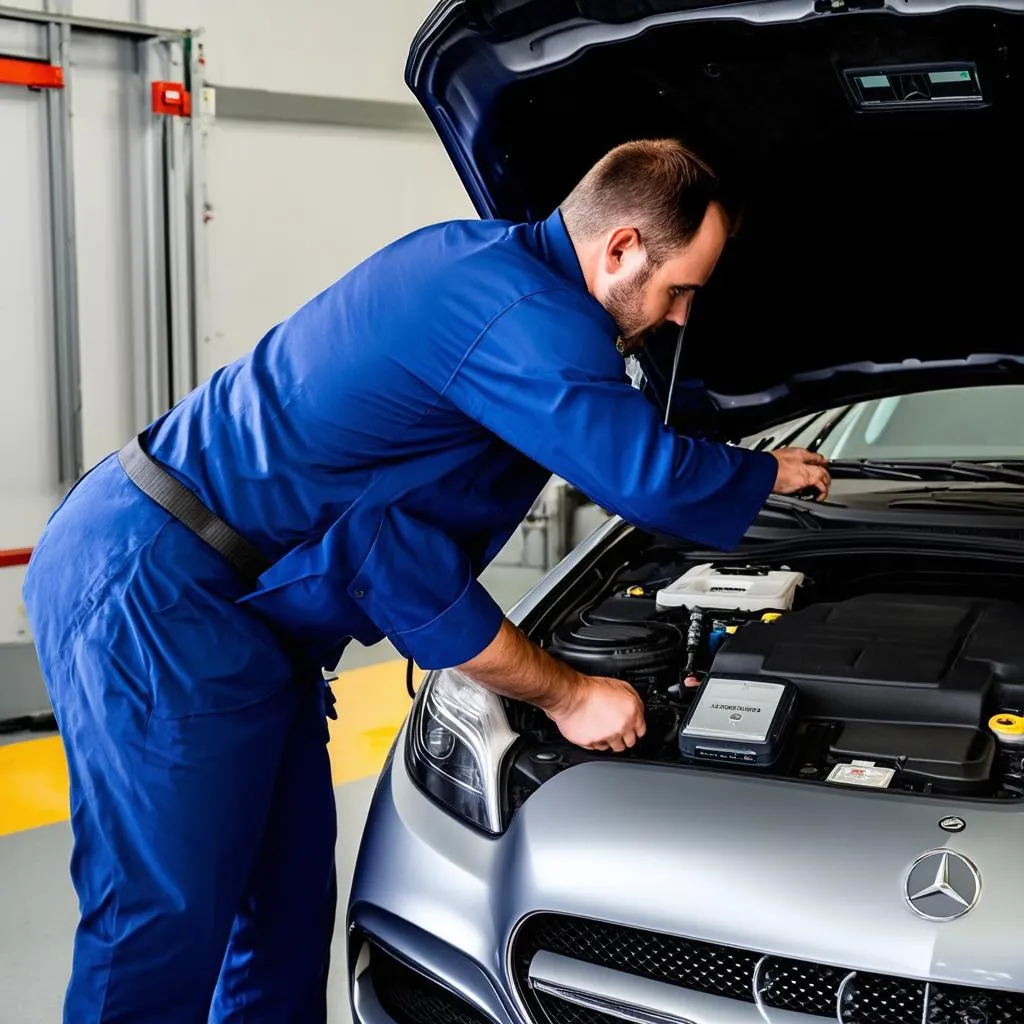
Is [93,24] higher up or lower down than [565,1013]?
higher up

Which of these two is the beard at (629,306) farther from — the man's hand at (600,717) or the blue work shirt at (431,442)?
the man's hand at (600,717)

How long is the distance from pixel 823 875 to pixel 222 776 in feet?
2.42

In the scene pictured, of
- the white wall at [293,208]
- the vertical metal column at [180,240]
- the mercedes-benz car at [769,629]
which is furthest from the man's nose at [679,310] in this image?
the white wall at [293,208]

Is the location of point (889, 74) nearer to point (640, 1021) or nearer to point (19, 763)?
point (640, 1021)

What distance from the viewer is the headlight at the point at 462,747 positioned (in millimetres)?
1643

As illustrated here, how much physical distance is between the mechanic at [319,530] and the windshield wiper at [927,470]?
0.67 m

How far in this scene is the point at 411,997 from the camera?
167 cm

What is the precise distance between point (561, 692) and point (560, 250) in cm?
55

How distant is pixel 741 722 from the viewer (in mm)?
1586

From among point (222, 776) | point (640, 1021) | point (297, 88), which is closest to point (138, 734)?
point (222, 776)

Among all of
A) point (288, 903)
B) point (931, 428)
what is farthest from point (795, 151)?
point (288, 903)

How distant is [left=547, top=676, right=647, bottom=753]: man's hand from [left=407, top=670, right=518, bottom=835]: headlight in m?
0.10

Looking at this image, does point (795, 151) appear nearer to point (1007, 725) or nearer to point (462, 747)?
point (1007, 725)

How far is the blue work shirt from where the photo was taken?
1.46 metres
